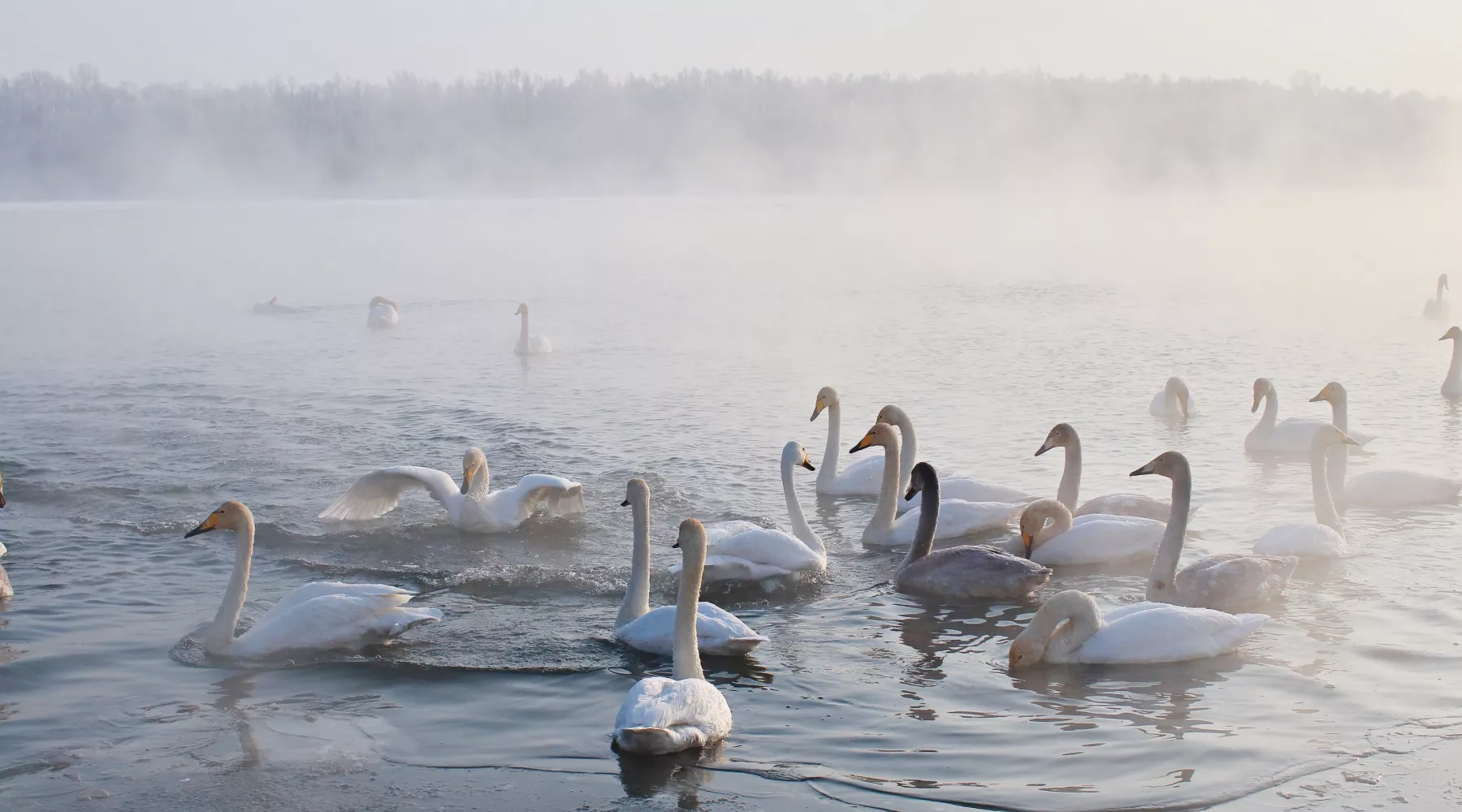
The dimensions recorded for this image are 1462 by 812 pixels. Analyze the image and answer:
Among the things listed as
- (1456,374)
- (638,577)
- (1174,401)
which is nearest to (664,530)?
(638,577)

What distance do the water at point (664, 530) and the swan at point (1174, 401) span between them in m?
0.18

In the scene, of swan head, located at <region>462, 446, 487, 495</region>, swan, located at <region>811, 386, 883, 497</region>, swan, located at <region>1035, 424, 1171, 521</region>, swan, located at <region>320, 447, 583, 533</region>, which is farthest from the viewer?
swan, located at <region>811, 386, 883, 497</region>

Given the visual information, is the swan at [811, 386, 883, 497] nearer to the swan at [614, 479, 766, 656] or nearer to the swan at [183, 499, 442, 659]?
the swan at [614, 479, 766, 656]

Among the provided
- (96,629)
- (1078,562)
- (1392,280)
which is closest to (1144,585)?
(1078,562)

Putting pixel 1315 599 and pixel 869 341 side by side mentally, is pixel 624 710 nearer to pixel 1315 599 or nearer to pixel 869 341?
pixel 1315 599

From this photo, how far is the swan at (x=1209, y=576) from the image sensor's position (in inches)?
262

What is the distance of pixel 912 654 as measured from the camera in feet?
20.6

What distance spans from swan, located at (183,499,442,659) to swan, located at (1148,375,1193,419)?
721 centimetres

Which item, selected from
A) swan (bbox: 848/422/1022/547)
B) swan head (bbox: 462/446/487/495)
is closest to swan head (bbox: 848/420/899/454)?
swan (bbox: 848/422/1022/547)

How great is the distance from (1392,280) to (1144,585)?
777 inches

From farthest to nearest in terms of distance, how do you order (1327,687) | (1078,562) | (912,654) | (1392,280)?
(1392,280) → (1078,562) → (912,654) → (1327,687)

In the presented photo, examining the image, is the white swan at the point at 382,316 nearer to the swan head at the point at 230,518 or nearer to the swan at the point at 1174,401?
the swan at the point at 1174,401

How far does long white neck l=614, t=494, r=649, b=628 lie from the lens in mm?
6461

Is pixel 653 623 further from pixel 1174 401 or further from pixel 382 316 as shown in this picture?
pixel 382 316
